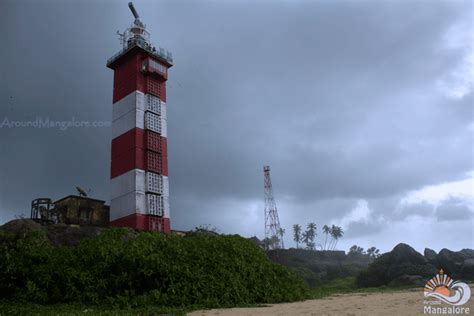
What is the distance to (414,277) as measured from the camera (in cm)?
4169

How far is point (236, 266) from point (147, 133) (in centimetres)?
2756

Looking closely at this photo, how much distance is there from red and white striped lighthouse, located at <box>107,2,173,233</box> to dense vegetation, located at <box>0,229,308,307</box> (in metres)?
21.8

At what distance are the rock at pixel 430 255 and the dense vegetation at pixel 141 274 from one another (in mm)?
37486

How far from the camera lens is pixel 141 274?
48.6 feet

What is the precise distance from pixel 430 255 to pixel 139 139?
3956 cm

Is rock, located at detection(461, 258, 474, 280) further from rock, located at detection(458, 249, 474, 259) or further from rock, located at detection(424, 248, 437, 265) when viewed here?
rock, located at detection(424, 248, 437, 265)

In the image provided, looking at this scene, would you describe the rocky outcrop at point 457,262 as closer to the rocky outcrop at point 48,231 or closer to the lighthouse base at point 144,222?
the lighthouse base at point 144,222

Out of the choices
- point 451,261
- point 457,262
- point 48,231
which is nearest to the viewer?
point 48,231

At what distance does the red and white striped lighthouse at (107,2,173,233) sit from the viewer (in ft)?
128

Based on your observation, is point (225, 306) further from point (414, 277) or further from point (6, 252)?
point (414, 277)

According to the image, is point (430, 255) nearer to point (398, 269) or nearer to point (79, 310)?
point (398, 269)

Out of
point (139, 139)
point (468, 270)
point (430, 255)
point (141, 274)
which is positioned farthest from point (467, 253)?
point (141, 274)

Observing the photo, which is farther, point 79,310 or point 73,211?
point 73,211

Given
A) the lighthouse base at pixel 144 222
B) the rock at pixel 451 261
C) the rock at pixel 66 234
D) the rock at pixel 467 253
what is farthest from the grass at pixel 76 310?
the rock at pixel 467 253
